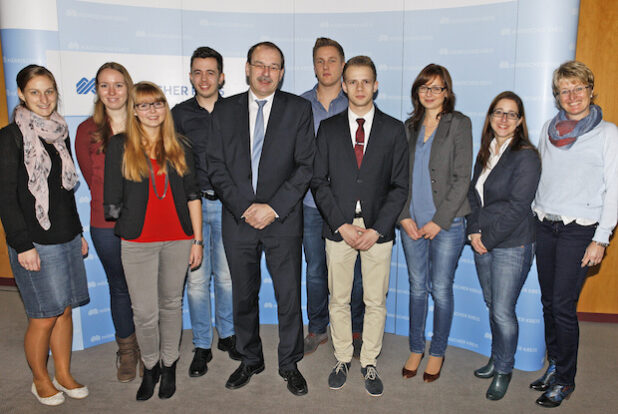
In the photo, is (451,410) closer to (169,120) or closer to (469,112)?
(469,112)

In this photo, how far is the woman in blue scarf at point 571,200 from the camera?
2701mm

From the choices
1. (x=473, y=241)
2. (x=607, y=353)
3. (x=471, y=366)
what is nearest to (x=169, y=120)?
(x=473, y=241)

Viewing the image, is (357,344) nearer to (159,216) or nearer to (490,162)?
(490,162)

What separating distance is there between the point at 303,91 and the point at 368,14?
2.70 ft

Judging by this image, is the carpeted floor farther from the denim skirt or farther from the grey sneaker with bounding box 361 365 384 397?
the denim skirt

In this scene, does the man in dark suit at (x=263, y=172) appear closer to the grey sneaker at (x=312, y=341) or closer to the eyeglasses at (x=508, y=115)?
the grey sneaker at (x=312, y=341)

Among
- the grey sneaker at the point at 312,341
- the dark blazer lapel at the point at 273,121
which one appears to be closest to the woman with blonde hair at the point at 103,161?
the dark blazer lapel at the point at 273,121

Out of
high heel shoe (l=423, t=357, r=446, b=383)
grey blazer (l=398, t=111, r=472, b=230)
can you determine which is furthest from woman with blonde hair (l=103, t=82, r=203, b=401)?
high heel shoe (l=423, t=357, r=446, b=383)

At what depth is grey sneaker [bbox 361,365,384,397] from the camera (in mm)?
3000

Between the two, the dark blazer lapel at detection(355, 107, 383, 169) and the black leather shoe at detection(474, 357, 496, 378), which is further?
the black leather shoe at detection(474, 357, 496, 378)

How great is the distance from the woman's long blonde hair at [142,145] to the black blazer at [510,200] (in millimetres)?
1904

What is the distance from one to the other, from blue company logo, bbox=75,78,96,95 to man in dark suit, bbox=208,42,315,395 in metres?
1.26

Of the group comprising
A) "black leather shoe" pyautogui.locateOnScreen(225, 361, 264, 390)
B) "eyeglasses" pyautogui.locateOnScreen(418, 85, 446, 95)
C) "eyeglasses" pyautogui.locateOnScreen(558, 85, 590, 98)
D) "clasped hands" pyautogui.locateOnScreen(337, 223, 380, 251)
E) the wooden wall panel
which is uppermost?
the wooden wall panel

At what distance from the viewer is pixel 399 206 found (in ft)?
9.73
